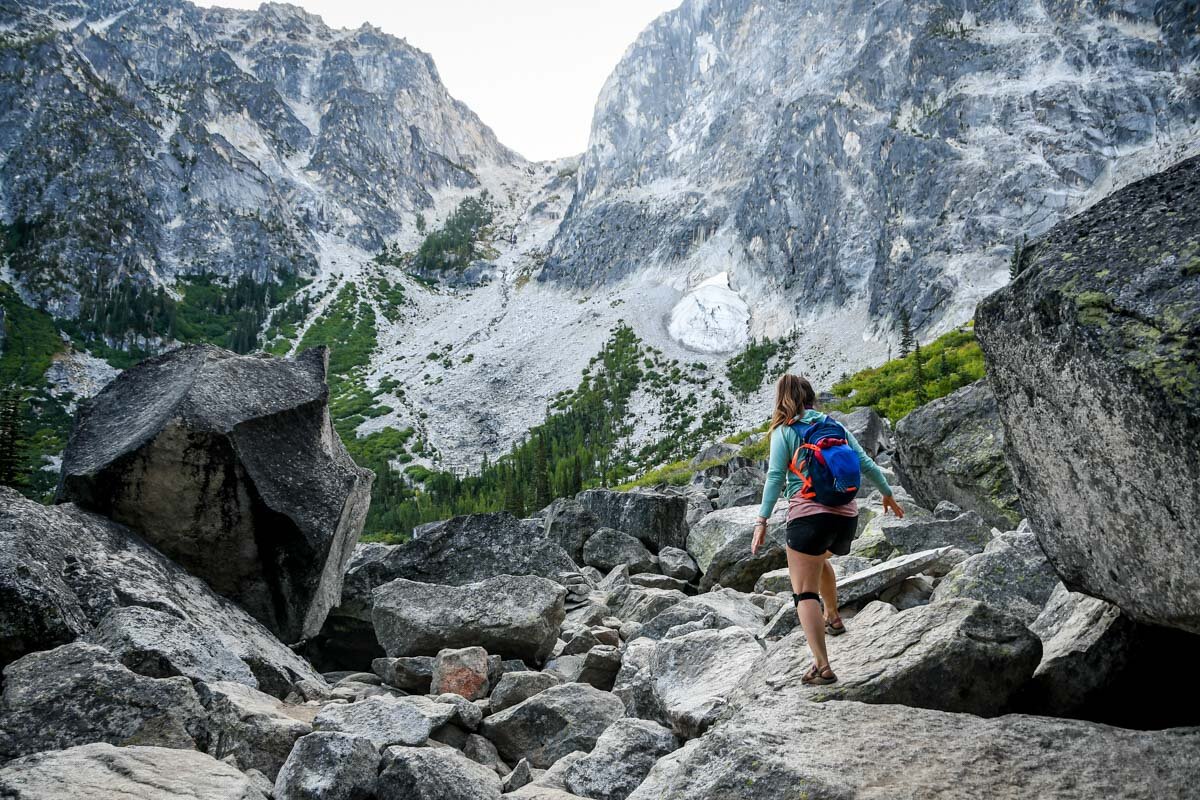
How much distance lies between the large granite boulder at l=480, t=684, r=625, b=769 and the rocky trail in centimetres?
3

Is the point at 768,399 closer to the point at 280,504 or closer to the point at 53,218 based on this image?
A: the point at 280,504

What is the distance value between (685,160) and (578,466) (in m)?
133

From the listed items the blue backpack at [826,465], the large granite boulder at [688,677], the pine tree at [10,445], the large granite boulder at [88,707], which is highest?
the pine tree at [10,445]

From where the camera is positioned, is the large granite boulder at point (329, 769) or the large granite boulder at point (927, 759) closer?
the large granite boulder at point (927, 759)

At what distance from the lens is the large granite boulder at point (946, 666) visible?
5145 millimetres

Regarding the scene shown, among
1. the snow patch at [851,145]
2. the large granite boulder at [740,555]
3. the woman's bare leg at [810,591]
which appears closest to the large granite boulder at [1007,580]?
the woman's bare leg at [810,591]

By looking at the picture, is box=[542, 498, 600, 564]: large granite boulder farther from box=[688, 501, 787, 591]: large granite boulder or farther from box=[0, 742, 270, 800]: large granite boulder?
box=[0, 742, 270, 800]: large granite boulder

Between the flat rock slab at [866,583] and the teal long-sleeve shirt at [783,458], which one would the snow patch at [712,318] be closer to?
the flat rock slab at [866,583]

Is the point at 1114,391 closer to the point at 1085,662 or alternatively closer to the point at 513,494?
the point at 1085,662

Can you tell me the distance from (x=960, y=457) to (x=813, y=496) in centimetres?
1038

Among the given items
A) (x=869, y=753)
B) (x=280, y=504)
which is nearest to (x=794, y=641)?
(x=869, y=753)

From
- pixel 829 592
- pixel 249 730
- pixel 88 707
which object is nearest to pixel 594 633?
pixel 829 592

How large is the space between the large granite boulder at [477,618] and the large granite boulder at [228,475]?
5.08 ft

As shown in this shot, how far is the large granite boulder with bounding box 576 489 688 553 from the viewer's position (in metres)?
21.0
